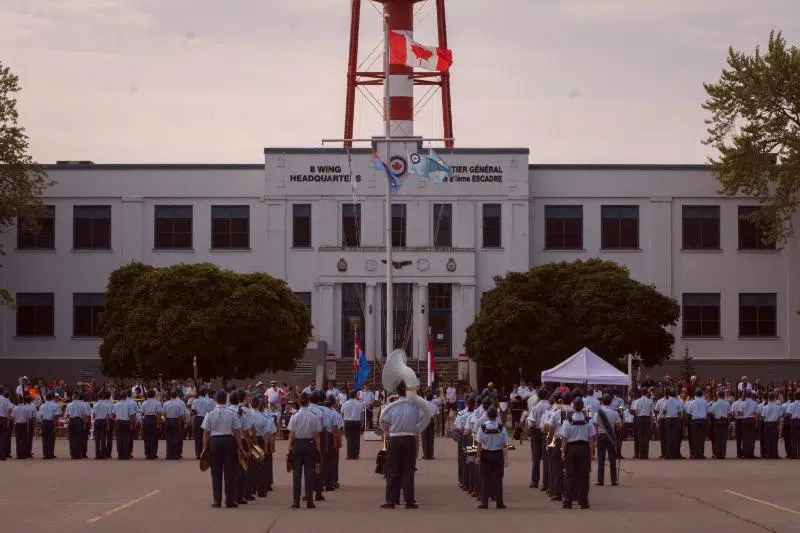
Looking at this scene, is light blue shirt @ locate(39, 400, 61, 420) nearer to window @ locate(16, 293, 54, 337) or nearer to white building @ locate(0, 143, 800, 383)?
white building @ locate(0, 143, 800, 383)

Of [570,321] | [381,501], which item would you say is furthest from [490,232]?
[381,501]

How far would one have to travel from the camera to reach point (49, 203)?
76.9m

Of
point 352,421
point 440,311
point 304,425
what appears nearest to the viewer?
point 304,425

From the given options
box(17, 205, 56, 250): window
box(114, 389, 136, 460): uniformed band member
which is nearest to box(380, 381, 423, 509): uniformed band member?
box(114, 389, 136, 460): uniformed band member

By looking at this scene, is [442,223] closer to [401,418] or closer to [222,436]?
[401,418]

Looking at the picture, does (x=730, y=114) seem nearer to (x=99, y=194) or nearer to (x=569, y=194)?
(x=569, y=194)

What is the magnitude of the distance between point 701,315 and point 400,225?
14.9 meters

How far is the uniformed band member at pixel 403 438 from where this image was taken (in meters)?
25.4

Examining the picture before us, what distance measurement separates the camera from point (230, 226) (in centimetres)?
7694

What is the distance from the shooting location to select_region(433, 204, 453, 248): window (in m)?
76.1

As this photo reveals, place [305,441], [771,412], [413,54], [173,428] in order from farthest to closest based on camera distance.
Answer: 1. [413,54]
2. [771,412]
3. [173,428]
4. [305,441]

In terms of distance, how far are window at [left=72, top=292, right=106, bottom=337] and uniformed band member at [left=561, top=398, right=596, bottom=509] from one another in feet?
174

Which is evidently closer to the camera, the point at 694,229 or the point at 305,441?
the point at 305,441

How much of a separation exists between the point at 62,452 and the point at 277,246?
3301 centimetres
